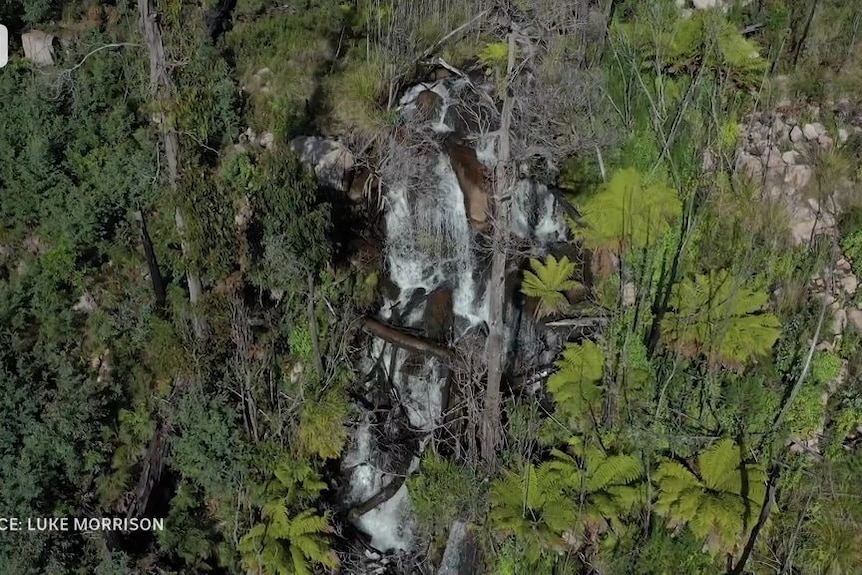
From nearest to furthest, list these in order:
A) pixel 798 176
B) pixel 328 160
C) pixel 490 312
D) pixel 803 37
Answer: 1. pixel 490 312
2. pixel 798 176
3. pixel 328 160
4. pixel 803 37

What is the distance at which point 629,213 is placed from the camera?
966cm

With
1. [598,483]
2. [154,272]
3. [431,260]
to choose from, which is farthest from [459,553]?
[154,272]

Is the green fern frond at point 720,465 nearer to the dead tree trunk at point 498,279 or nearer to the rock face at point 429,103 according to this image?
the dead tree trunk at point 498,279

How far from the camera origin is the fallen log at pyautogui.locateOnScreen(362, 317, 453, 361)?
9.11 metres

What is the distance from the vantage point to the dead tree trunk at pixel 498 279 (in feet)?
21.8

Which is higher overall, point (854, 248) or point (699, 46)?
point (699, 46)

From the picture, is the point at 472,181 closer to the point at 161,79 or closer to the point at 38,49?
the point at 161,79

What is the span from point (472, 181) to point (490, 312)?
3203mm

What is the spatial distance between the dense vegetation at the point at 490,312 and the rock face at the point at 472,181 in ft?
2.38

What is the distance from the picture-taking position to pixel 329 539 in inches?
313

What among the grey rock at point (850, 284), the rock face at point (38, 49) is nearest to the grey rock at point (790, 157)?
the grey rock at point (850, 284)

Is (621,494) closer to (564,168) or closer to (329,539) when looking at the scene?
(329,539)

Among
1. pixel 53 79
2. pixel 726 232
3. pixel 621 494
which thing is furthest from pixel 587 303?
pixel 53 79

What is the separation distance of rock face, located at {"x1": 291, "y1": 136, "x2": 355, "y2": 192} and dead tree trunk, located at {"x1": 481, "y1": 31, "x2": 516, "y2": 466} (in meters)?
3.66
